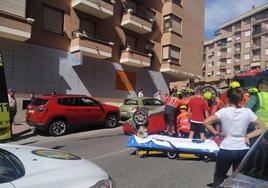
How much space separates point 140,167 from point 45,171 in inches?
156

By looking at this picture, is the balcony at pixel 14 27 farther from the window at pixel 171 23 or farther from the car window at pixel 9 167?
the window at pixel 171 23

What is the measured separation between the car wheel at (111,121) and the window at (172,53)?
46.8 ft

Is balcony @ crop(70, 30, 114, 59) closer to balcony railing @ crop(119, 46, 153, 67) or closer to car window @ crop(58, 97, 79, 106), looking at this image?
balcony railing @ crop(119, 46, 153, 67)

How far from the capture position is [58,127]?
12047 mm

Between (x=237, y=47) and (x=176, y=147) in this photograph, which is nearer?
(x=176, y=147)

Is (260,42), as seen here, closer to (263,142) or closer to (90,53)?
(90,53)

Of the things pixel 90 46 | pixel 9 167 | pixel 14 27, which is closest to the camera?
pixel 9 167

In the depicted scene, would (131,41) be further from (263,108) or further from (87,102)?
(263,108)

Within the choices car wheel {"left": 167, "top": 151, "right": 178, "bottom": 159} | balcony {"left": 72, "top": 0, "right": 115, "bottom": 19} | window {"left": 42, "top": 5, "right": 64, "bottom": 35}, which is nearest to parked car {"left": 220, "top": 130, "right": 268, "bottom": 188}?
car wheel {"left": 167, "top": 151, "right": 178, "bottom": 159}

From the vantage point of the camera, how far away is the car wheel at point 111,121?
14133 mm

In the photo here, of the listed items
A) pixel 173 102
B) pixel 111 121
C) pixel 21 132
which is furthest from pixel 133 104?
pixel 173 102

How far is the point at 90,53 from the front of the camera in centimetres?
1938

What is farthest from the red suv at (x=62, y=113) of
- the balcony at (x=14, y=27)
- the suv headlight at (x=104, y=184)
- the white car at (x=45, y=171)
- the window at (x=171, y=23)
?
the window at (x=171, y=23)

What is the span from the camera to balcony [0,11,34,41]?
14492mm
